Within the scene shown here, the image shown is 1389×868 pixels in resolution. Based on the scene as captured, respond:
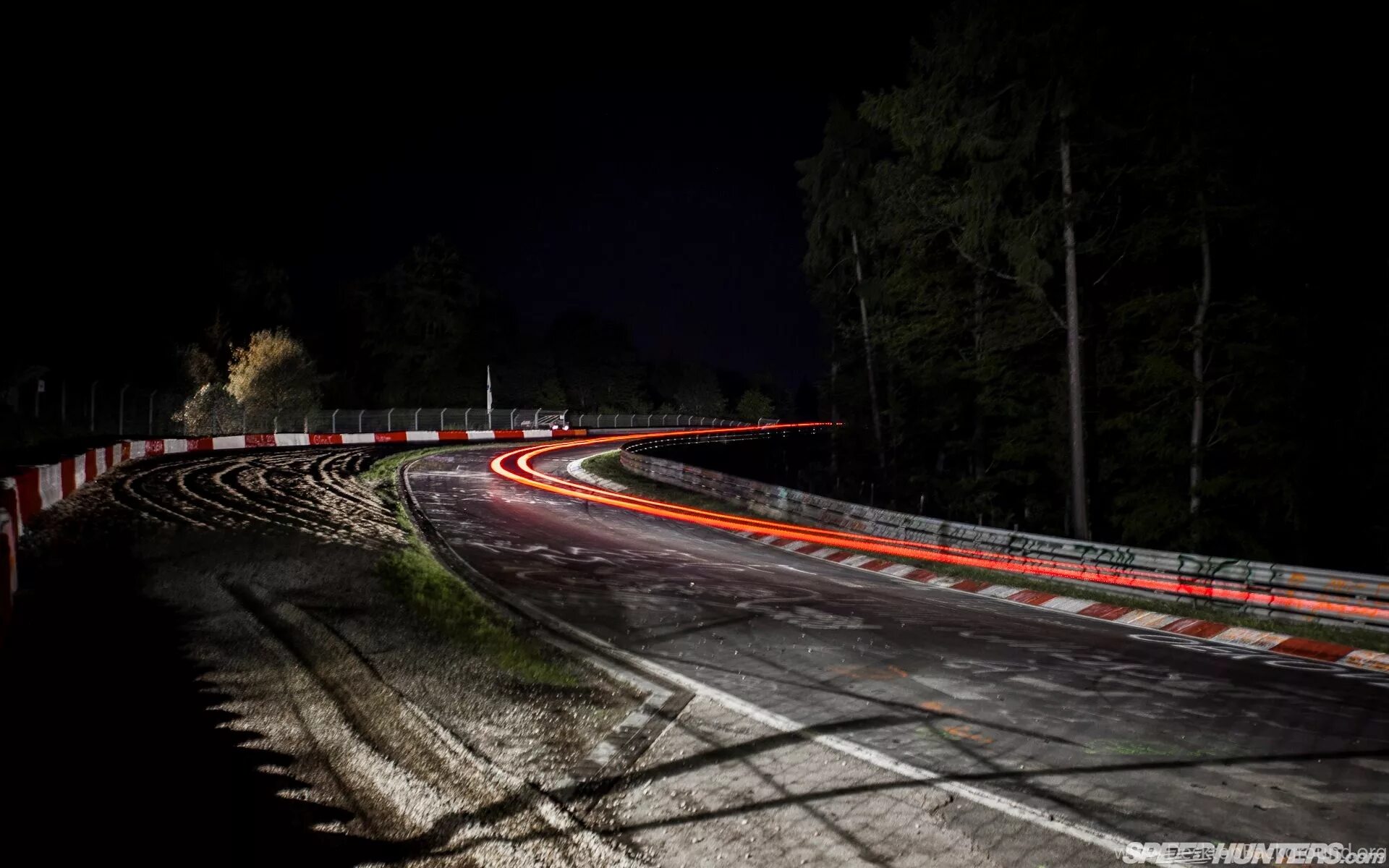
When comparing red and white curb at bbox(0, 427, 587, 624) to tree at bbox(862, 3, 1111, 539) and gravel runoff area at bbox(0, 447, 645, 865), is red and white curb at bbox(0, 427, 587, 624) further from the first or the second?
tree at bbox(862, 3, 1111, 539)

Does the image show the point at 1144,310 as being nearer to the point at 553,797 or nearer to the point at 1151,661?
the point at 1151,661

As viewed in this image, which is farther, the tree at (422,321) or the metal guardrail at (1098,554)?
the tree at (422,321)

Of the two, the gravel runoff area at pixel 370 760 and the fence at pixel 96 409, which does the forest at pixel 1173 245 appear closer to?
the gravel runoff area at pixel 370 760

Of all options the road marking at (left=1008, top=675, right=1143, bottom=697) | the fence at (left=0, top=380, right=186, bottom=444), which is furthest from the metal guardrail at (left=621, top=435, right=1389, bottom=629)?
the fence at (left=0, top=380, right=186, bottom=444)

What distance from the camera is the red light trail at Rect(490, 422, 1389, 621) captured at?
512 inches

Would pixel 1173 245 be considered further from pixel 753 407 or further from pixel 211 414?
pixel 753 407

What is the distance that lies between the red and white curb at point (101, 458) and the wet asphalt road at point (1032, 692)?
578 centimetres

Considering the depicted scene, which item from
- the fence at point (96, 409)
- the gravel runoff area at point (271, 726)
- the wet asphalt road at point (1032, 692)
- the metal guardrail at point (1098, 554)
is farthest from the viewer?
the fence at point (96, 409)

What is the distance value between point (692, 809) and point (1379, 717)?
20.2 ft

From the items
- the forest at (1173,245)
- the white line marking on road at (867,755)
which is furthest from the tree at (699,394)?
the white line marking on road at (867,755)

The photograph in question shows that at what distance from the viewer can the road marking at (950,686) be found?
7887 mm

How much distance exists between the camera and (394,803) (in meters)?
5.30

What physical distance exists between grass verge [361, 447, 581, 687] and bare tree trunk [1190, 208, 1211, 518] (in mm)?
19782

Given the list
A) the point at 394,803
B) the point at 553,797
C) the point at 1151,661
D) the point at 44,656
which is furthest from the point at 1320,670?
the point at 44,656
